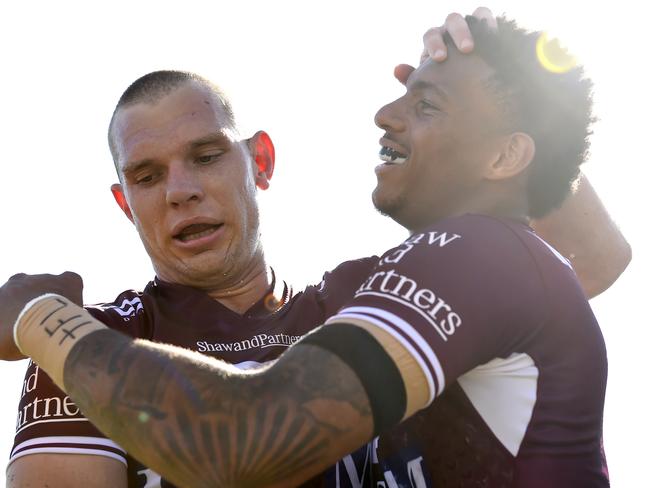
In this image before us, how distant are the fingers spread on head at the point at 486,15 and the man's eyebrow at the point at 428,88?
0.49 meters

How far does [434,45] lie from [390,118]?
1.48 ft

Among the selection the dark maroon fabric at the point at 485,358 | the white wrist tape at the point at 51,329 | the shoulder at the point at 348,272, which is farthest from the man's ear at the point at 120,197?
the white wrist tape at the point at 51,329

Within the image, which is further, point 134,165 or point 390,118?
point 134,165

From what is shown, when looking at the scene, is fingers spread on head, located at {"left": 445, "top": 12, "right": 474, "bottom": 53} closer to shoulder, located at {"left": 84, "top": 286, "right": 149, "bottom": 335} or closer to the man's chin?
the man's chin

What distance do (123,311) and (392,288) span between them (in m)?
1.90

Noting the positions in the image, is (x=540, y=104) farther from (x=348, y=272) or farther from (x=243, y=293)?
(x=243, y=293)

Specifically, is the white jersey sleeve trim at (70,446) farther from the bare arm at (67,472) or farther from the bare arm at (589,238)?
the bare arm at (589,238)

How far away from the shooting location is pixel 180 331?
4.47m

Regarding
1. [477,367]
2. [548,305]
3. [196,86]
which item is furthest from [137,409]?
[196,86]

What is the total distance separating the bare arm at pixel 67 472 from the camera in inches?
152

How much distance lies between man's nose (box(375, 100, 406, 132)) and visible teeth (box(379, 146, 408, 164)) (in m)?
0.11

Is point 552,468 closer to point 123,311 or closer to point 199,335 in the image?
point 199,335

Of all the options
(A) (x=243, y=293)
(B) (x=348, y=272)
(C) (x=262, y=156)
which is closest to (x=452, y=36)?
(B) (x=348, y=272)

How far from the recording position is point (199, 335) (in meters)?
4.50
